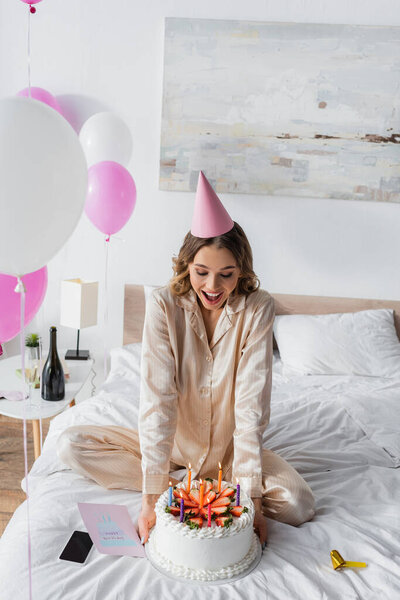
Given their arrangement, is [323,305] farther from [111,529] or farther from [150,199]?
[111,529]

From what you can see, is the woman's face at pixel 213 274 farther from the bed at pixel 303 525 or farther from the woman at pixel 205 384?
the bed at pixel 303 525

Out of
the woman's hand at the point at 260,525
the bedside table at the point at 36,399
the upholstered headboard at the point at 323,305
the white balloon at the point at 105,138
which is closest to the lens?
the woman's hand at the point at 260,525

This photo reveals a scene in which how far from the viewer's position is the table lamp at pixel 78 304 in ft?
8.80

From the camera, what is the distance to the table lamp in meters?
2.68

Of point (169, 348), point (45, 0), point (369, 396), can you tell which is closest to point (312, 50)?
point (45, 0)

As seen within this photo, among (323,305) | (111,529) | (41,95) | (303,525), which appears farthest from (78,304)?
(303,525)

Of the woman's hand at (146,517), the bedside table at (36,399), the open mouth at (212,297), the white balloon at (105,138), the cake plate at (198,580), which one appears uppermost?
the white balloon at (105,138)

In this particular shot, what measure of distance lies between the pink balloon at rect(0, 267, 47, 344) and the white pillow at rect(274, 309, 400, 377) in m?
1.39

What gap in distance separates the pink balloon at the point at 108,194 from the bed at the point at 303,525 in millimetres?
735

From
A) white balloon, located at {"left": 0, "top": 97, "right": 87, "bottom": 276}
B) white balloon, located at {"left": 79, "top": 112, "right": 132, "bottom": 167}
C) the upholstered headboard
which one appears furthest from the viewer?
the upholstered headboard

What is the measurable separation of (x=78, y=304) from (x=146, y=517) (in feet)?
4.90

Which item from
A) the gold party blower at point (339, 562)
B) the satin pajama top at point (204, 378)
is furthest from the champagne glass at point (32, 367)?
the gold party blower at point (339, 562)

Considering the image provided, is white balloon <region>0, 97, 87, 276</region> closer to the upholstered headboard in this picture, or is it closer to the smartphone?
the smartphone

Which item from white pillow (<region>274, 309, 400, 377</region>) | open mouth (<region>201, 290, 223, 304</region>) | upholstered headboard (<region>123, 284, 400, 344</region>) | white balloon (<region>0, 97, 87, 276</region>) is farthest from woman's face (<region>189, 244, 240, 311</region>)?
upholstered headboard (<region>123, 284, 400, 344</region>)
